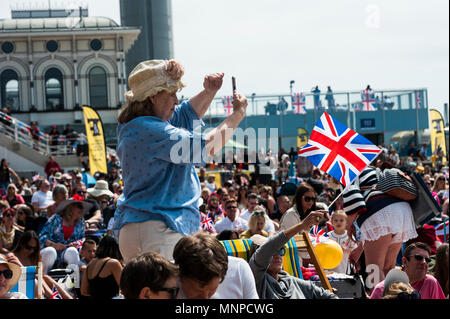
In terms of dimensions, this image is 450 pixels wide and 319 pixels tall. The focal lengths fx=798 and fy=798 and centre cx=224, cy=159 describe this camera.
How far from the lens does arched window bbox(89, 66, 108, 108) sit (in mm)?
37625

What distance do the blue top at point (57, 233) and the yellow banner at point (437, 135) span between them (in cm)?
1820

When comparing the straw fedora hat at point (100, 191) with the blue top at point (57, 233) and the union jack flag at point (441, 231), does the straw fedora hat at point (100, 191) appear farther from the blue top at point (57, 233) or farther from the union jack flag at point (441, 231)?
the union jack flag at point (441, 231)

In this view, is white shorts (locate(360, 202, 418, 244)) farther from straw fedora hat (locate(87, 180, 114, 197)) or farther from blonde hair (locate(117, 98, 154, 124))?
straw fedora hat (locate(87, 180, 114, 197))

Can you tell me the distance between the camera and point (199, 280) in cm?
319

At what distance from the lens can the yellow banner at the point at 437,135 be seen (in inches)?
1016

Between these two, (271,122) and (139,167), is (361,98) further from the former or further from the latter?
(139,167)

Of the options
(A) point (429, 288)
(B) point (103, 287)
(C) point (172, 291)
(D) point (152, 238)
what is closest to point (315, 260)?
(A) point (429, 288)

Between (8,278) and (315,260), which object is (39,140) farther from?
(315,260)

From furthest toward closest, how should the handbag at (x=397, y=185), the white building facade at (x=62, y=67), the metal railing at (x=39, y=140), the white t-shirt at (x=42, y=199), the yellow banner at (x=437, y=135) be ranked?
the white building facade at (x=62, y=67) < the metal railing at (x=39, y=140) < the yellow banner at (x=437, y=135) < the white t-shirt at (x=42, y=199) < the handbag at (x=397, y=185)

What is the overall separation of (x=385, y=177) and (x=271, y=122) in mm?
22655

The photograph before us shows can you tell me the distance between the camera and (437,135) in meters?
26.0

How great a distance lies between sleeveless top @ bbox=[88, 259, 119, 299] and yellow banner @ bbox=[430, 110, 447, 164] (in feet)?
67.3

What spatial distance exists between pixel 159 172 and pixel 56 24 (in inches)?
1368

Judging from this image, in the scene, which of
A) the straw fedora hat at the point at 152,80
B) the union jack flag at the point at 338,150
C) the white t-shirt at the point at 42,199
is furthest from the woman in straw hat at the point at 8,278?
the white t-shirt at the point at 42,199
